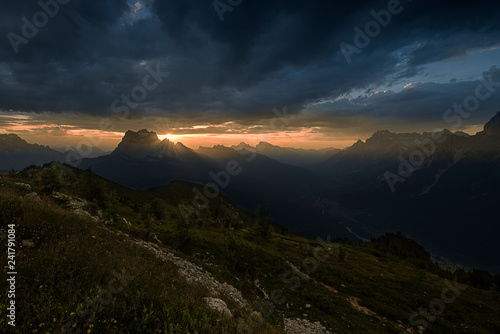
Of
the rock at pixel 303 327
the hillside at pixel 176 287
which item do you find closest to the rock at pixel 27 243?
the hillside at pixel 176 287

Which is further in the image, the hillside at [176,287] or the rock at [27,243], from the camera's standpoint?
the rock at [27,243]

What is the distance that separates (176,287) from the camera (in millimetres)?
9852

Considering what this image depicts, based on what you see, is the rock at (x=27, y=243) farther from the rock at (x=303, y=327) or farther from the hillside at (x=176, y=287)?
the rock at (x=303, y=327)

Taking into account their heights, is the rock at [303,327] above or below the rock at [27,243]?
below

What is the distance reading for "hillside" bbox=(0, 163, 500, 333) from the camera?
612 centimetres

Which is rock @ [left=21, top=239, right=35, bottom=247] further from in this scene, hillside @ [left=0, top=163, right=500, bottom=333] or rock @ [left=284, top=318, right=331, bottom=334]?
rock @ [left=284, top=318, right=331, bottom=334]

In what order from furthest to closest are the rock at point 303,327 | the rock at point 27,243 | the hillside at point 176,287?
the rock at point 303,327
the rock at point 27,243
the hillside at point 176,287

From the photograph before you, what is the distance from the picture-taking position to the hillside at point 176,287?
6117 mm

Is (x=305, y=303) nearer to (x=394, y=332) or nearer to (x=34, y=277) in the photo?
(x=394, y=332)

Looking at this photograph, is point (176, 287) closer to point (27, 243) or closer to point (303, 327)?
point (27, 243)

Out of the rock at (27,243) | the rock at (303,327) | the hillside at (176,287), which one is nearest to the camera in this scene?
the hillside at (176,287)

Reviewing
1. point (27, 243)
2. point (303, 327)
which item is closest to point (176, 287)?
point (27, 243)

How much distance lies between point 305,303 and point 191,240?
1451 cm

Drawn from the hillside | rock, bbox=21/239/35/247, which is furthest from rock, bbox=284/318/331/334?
rock, bbox=21/239/35/247
